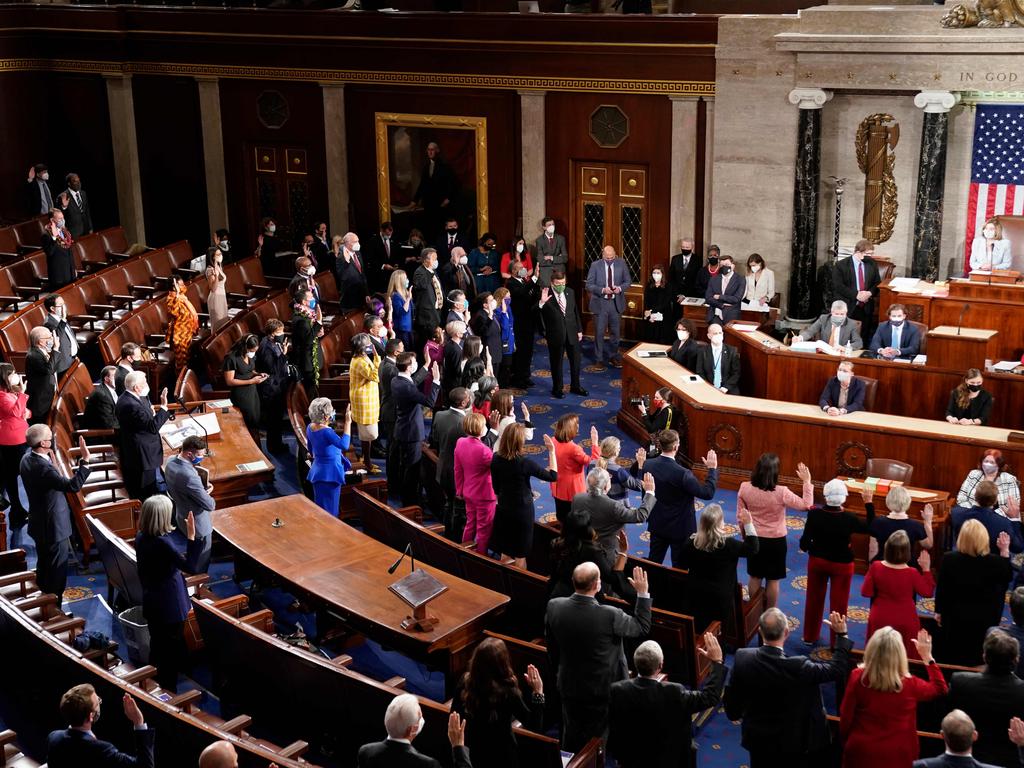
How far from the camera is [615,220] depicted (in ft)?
52.0

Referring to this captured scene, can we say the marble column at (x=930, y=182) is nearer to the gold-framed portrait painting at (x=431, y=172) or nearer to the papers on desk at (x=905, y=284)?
the papers on desk at (x=905, y=284)

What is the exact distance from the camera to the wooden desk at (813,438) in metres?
10.4

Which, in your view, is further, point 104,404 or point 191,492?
point 104,404

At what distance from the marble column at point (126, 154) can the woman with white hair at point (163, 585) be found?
12.2m

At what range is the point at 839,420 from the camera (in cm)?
1081

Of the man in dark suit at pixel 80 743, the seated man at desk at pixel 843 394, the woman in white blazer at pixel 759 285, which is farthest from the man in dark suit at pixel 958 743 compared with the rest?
the woman in white blazer at pixel 759 285

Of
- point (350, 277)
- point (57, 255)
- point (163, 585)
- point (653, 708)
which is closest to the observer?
point (653, 708)

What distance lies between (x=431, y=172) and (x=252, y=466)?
7.50 meters

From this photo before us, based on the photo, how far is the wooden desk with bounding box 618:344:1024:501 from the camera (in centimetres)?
1035

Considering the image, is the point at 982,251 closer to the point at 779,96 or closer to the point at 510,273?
the point at 779,96

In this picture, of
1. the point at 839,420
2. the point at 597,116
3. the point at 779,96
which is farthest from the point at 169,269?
the point at 839,420

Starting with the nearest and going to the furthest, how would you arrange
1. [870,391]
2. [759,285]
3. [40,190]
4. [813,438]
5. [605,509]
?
1. [605,509]
2. [813,438]
3. [870,391]
4. [759,285]
5. [40,190]

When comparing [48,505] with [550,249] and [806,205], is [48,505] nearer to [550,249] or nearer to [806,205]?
[550,249]

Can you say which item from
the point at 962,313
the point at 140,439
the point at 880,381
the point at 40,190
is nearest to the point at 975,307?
the point at 962,313
